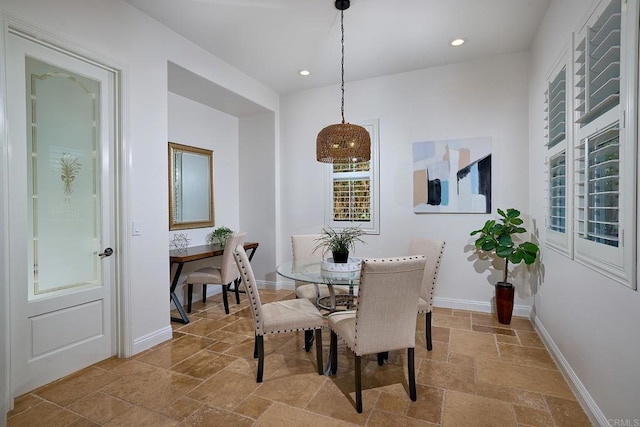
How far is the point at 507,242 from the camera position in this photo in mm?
3289

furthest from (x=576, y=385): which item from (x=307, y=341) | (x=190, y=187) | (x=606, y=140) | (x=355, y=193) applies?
(x=190, y=187)

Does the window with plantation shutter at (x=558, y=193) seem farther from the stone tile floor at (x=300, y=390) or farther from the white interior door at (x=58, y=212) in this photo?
the white interior door at (x=58, y=212)

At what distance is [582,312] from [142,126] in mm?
3694

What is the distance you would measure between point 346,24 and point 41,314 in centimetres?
347

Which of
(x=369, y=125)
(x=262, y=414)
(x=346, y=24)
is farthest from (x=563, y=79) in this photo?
(x=262, y=414)

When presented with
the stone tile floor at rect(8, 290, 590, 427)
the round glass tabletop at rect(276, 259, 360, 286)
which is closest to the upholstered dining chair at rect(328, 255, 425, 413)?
the stone tile floor at rect(8, 290, 590, 427)

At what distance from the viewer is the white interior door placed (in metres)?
2.13

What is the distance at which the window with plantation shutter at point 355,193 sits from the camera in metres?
4.34

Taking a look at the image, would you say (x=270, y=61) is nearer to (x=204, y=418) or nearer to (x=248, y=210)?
(x=248, y=210)

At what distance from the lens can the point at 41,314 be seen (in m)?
2.27

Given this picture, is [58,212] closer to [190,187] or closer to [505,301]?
[190,187]

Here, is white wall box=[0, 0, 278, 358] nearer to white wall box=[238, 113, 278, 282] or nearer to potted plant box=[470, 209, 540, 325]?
white wall box=[238, 113, 278, 282]

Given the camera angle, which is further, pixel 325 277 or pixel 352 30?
pixel 352 30

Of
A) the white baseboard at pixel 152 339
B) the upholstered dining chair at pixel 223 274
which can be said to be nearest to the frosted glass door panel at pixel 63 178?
the white baseboard at pixel 152 339
